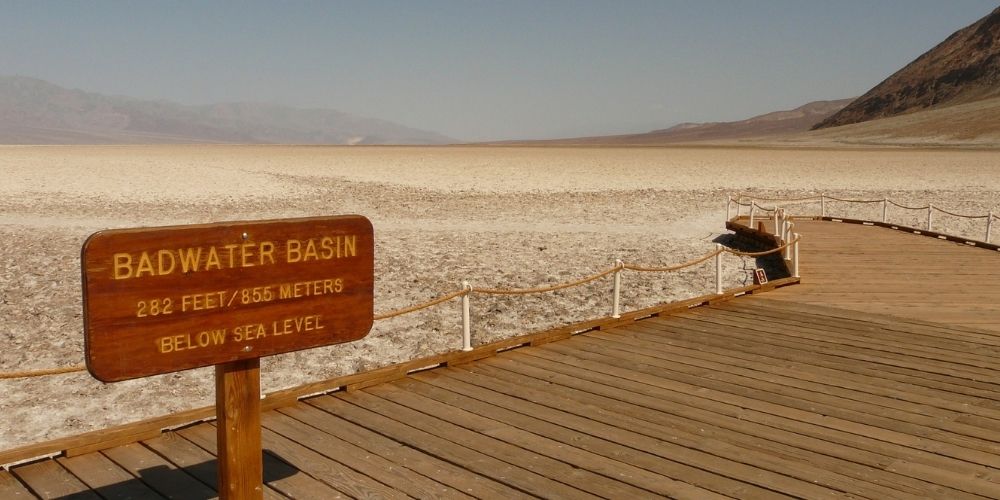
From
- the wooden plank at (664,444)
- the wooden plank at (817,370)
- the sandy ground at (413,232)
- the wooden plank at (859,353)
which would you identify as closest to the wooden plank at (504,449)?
the wooden plank at (664,444)

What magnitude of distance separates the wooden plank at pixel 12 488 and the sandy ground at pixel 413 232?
178 inches

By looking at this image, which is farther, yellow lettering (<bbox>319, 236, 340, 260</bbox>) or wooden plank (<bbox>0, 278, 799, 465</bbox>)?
wooden plank (<bbox>0, 278, 799, 465</bbox>)

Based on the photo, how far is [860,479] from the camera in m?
5.39

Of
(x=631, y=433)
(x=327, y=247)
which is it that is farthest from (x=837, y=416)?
(x=327, y=247)

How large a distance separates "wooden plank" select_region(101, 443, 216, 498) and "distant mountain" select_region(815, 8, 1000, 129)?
16998cm

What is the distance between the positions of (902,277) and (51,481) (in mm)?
12789

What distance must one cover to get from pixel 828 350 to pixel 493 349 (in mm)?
3458

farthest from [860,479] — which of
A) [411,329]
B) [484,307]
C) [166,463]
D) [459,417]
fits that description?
[484,307]

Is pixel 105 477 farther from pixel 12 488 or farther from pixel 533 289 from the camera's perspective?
pixel 533 289

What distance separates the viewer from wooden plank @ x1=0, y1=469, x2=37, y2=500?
4934 millimetres

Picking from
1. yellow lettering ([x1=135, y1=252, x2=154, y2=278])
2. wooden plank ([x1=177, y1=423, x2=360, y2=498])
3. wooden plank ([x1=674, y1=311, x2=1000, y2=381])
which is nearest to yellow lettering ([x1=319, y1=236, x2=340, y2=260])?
yellow lettering ([x1=135, y1=252, x2=154, y2=278])

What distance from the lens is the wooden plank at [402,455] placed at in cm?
521

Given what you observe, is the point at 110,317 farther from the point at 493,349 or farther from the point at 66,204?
the point at 66,204

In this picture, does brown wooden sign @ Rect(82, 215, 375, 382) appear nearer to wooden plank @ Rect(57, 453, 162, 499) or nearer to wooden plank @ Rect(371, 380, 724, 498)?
wooden plank @ Rect(57, 453, 162, 499)
